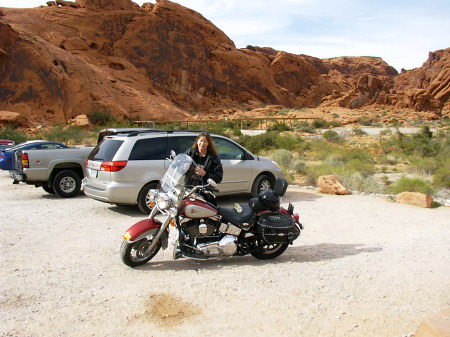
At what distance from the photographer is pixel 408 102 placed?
2773 inches

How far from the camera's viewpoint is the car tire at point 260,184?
10.9 meters

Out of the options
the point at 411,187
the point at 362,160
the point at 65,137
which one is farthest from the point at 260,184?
the point at 65,137

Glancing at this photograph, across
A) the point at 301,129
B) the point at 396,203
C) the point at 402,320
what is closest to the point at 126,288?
the point at 402,320

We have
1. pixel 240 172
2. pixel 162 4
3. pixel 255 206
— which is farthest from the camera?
pixel 162 4

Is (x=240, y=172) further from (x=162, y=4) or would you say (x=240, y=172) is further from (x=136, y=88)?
(x=162, y=4)

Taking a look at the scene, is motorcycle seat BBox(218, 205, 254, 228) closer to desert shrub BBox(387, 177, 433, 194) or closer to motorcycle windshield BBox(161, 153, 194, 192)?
motorcycle windshield BBox(161, 153, 194, 192)

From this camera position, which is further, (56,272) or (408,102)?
(408,102)

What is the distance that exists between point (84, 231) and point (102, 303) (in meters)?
3.46

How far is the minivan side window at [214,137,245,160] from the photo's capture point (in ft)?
34.9

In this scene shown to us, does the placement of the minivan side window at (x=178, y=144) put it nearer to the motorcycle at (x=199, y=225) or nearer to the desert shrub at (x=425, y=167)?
the motorcycle at (x=199, y=225)

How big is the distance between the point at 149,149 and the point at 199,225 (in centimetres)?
416

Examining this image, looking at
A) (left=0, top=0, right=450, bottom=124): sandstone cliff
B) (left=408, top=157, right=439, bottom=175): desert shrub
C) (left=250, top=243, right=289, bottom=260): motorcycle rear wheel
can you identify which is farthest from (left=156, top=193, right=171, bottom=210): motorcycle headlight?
(left=0, top=0, right=450, bottom=124): sandstone cliff

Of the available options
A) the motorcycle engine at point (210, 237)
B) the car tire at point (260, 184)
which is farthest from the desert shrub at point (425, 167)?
the motorcycle engine at point (210, 237)

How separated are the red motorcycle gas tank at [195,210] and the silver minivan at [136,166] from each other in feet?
12.1
